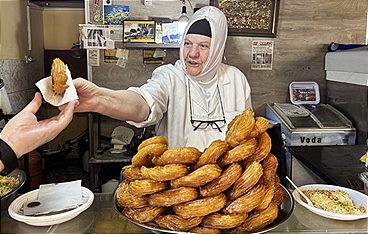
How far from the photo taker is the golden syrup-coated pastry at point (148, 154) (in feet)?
3.15

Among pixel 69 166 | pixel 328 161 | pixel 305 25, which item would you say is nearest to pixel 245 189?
pixel 328 161

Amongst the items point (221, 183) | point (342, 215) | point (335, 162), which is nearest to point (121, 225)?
point (221, 183)

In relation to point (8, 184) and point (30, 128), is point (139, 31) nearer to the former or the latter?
point (8, 184)

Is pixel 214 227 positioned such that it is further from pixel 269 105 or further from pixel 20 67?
pixel 20 67

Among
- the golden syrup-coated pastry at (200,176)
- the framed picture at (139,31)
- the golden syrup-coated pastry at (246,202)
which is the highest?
the framed picture at (139,31)

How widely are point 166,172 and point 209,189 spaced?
0.11 metres

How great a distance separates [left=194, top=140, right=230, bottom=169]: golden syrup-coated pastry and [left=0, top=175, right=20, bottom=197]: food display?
1.05 m

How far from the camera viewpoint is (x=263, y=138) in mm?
966

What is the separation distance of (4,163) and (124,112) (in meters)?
0.61

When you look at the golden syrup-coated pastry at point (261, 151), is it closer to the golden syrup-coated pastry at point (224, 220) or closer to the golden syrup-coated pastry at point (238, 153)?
the golden syrup-coated pastry at point (238, 153)

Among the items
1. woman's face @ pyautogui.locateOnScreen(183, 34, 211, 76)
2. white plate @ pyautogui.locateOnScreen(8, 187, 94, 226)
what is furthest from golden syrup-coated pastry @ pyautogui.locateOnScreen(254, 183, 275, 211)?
woman's face @ pyautogui.locateOnScreen(183, 34, 211, 76)

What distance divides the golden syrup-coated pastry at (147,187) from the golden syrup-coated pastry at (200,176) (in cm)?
4

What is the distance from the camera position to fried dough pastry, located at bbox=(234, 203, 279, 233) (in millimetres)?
868

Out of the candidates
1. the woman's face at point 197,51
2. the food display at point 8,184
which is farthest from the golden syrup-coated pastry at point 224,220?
the woman's face at point 197,51
